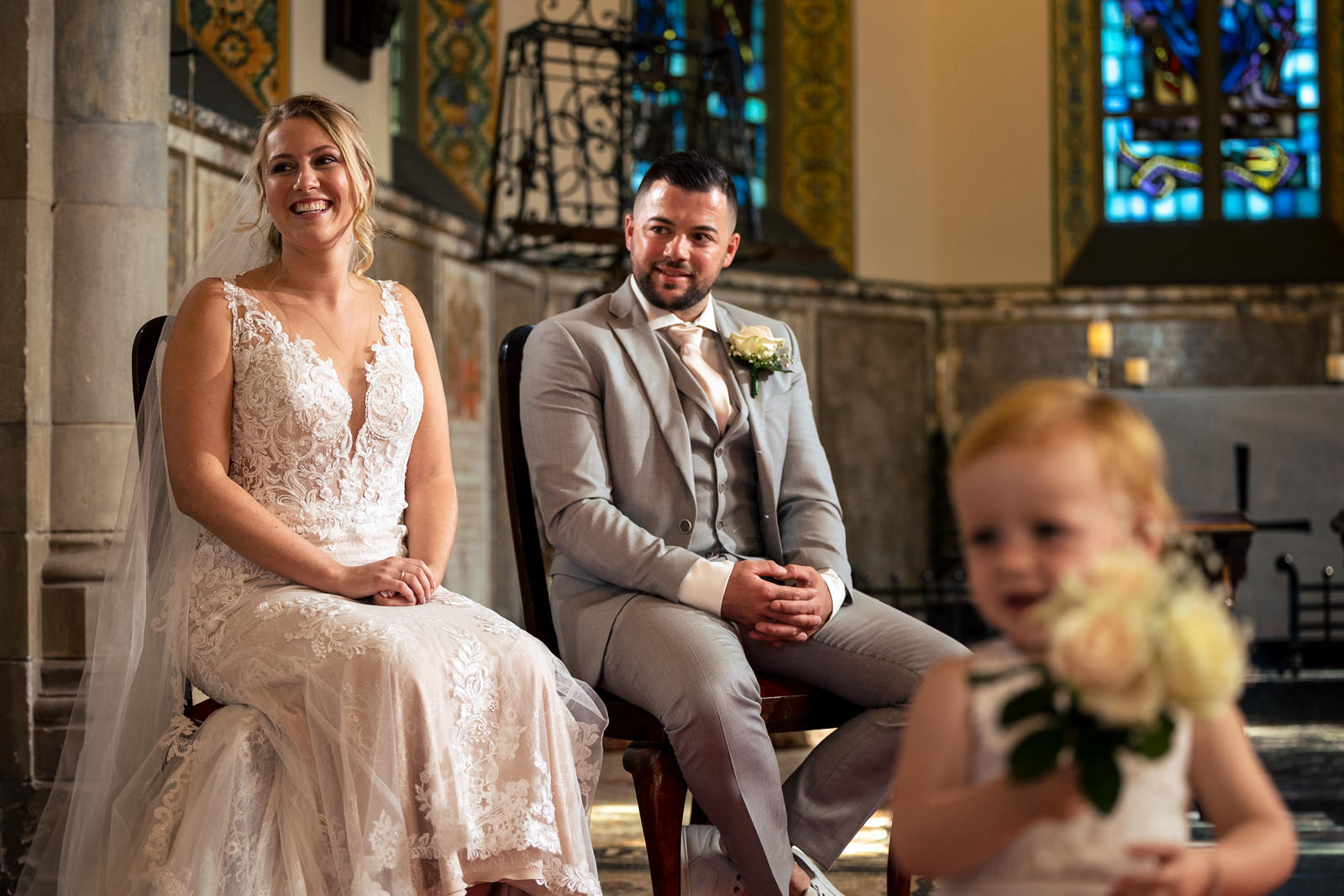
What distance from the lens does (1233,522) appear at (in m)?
4.14

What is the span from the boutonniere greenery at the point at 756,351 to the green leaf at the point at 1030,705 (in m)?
1.98

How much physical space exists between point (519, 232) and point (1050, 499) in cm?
532

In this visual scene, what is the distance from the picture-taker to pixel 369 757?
7.59ft

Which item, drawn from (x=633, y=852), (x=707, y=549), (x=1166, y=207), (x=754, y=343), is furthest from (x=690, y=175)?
(x=1166, y=207)

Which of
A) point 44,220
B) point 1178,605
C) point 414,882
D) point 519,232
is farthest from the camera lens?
point 519,232

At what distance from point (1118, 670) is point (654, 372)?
79.7 inches

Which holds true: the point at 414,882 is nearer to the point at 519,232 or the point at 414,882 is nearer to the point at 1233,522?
the point at 1233,522

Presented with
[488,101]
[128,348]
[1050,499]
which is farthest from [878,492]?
[1050,499]

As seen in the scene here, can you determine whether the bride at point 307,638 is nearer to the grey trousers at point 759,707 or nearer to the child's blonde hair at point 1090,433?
the grey trousers at point 759,707

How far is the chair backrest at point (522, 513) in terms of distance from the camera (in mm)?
3098

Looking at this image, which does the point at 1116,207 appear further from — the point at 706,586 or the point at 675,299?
the point at 706,586

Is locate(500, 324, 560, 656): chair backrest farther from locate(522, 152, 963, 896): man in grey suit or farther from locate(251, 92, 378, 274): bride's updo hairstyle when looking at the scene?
locate(251, 92, 378, 274): bride's updo hairstyle

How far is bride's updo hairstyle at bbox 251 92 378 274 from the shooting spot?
9.29 feet

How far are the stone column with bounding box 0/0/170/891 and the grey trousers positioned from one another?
6.51ft
